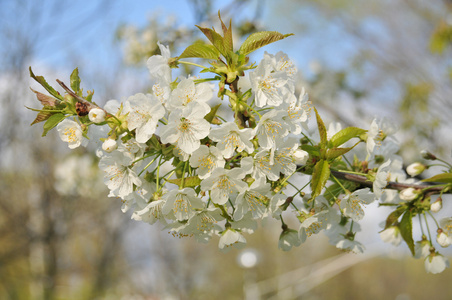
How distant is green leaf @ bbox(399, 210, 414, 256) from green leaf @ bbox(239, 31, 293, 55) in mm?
592

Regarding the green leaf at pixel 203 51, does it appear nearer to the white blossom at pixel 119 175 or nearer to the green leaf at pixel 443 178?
the white blossom at pixel 119 175

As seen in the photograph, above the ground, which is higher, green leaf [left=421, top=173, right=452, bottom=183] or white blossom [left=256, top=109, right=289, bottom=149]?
white blossom [left=256, top=109, right=289, bottom=149]

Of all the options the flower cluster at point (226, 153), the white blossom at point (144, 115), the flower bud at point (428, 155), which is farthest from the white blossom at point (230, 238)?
the flower bud at point (428, 155)

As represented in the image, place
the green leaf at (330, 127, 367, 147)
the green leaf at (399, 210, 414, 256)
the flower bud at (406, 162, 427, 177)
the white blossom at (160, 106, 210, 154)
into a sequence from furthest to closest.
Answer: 1. the flower bud at (406, 162, 427, 177)
2. the green leaf at (399, 210, 414, 256)
3. the green leaf at (330, 127, 367, 147)
4. the white blossom at (160, 106, 210, 154)

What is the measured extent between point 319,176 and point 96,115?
513 mm

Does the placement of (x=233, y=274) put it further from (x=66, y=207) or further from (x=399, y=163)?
(x=399, y=163)

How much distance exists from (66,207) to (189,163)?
17.9 feet

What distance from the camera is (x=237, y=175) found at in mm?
831

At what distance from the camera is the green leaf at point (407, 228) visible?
1.04 meters

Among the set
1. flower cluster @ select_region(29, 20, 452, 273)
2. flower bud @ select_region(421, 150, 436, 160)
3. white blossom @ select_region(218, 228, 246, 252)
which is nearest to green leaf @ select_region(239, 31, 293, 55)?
flower cluster @ select_region(29, 20, 452, 273)

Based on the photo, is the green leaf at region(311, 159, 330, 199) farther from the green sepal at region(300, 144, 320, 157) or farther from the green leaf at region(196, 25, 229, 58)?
the green leaf at region(196, 25, 229, 58)

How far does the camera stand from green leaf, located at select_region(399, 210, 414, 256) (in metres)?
1.04

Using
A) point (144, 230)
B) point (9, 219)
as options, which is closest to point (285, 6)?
point (144, 230)

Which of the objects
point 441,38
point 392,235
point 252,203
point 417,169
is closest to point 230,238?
point 252,203
